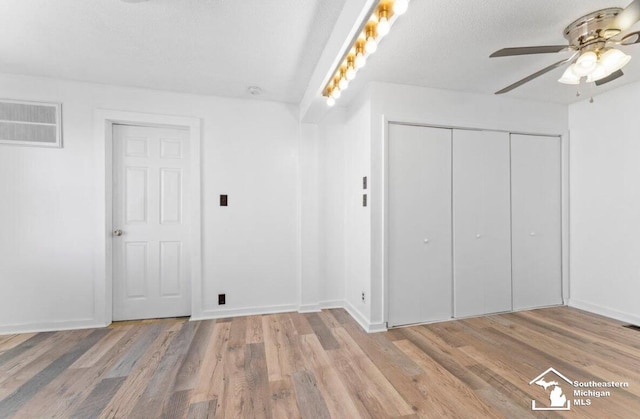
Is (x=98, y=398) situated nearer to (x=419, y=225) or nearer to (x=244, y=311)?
(x=244, y=311)

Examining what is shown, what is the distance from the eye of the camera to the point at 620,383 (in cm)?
174

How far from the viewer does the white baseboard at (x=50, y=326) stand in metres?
2.51

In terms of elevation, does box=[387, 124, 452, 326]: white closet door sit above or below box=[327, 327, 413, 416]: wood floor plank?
above

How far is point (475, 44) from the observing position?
198cm

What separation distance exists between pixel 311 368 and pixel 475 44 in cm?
267

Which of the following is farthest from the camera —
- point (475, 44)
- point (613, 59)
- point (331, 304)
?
point (331, 304)

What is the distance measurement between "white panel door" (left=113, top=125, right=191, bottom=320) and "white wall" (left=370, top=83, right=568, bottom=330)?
6.68 ft

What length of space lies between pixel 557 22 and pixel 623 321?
2945 mm

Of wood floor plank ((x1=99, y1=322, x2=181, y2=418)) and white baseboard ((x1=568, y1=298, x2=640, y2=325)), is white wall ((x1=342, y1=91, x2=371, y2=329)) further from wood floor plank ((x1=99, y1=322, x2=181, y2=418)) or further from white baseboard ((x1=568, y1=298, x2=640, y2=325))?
white baseboard ((x1=568, y1=298, x2=640, y2=325))

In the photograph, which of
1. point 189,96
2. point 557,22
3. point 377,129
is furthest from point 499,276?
point 189,96

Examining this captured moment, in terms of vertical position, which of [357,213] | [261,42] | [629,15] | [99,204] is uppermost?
[261,42]

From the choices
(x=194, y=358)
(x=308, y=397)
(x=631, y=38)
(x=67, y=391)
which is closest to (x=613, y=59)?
(x=631, y=38)

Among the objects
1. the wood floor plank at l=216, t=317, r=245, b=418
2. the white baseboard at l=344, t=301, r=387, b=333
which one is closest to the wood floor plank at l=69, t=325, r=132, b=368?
the wood floor plank at l=216, t=317, r=245, b=418

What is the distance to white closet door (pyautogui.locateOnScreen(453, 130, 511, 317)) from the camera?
2.81 meters
